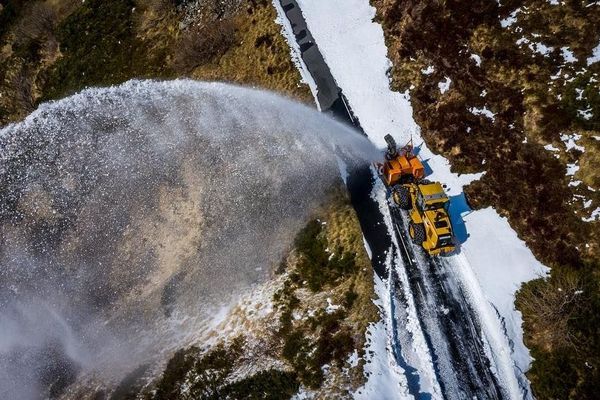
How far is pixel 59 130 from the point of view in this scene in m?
40.5

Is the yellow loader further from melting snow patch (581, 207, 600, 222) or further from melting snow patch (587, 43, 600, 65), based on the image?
melting snow patch (587, 43, 600, 65)

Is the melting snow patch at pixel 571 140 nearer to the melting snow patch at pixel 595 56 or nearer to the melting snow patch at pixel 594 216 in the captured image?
the melting snow patch at pixel 594 216

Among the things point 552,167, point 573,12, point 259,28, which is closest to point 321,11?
point 259,28

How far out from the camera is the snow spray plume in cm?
2923

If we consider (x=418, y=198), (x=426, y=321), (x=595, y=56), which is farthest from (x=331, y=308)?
(x=595, y=56)

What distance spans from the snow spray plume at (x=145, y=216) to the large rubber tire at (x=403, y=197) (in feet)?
15.2

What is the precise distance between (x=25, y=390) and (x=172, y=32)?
31989 mm

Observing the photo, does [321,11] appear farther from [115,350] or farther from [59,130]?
[115,350]

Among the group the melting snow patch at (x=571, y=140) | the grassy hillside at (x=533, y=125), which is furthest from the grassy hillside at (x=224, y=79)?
the melting snow patch at (x=571, y=140)

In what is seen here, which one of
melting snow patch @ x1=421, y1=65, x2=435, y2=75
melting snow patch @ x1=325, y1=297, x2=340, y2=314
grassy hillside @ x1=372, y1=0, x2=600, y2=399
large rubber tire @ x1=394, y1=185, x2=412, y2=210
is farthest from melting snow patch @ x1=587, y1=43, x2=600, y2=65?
melting snow patch @ x1=325, y1=297, x2=340, y2=314

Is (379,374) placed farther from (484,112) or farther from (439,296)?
(484,112)

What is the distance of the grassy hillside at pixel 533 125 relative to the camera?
2195 cm

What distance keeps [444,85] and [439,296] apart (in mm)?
14708

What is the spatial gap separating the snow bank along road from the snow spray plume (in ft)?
12.0
